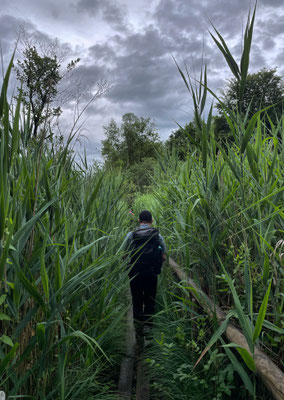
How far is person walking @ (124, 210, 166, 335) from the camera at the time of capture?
395 cm

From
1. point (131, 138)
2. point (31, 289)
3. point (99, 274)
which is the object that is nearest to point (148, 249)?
point (99, 274)

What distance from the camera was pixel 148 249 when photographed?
13.0 ft

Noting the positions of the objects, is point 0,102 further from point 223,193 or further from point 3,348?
point 223,193

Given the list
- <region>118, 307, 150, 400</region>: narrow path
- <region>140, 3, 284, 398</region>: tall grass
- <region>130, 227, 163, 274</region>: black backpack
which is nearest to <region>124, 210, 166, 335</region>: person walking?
<region>130, 227, 163, 274</region>: black backpack

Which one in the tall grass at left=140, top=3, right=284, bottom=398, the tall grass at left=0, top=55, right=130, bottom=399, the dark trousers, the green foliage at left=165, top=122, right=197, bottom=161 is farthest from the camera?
the dark trousers

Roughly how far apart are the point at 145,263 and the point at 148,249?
19 centimetres

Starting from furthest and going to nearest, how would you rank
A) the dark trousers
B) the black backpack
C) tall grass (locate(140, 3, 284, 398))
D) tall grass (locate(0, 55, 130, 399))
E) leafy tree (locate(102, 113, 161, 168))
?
leafy tree (locate(102, 113, 161, 168)), the dark trousers, the black backpack, tall grass (locate(140, 3, 284, 398)), tall grass (locate(0, 55, 130, 399))

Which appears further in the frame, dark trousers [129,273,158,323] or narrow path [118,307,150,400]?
dark trousers [129,273,158,323]

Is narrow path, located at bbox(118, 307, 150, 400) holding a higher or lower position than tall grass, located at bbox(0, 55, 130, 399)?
lower

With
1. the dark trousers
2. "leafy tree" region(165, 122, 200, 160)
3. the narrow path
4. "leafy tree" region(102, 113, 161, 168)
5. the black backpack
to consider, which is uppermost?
"leafy tree" region(102, 113, 161, 168)

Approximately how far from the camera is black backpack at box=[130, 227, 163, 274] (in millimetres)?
3930

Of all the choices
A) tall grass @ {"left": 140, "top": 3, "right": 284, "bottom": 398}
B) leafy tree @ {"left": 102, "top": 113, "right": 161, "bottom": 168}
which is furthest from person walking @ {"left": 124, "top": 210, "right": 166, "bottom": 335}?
leafy tree @ {"left": 102, "top": 113, "right": 161, "bottom": 168}

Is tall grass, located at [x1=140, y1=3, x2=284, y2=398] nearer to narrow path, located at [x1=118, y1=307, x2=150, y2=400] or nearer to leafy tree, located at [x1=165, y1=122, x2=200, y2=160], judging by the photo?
leafy tree, located at [x1=165, y1=122, x2=200, y2=160]

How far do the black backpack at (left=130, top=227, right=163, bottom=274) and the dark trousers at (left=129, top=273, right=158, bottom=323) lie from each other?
105 millimetres
